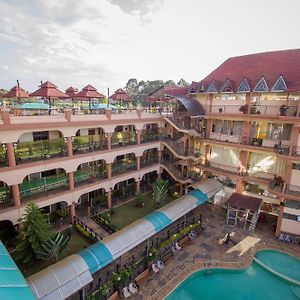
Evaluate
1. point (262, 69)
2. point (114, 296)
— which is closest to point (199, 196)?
point (114, 296)

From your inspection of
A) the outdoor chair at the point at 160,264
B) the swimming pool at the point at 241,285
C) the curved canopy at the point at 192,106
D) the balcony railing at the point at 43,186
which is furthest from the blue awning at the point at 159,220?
the curved canopy at the point at 192,106

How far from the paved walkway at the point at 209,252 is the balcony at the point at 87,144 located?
14.1 meters

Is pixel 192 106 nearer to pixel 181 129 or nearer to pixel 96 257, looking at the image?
pixel 181 129

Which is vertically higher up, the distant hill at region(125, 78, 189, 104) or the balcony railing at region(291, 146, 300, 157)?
the distant hill at region(125, 78, 189, 104)

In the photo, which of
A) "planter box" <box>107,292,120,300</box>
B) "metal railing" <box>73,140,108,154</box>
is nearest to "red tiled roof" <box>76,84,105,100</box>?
"metal railing" <box>73,140,108,154</box>

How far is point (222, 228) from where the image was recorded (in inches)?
1000

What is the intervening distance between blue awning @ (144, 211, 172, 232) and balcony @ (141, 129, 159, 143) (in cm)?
1203

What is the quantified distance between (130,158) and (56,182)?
11.9 m

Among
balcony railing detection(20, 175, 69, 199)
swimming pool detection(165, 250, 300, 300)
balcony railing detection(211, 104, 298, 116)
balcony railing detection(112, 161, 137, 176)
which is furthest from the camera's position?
balcony railing detection(112, 161, 137, 176)

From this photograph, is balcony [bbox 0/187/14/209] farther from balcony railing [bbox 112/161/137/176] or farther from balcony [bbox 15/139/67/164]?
balcony railing [bbox 112/161/137/176]

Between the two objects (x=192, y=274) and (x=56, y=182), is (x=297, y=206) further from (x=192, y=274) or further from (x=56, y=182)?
(x=56, y=182)

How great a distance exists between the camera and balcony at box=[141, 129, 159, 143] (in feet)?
104

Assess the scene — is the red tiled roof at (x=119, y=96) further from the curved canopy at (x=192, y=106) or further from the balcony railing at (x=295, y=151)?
the balcony railing at (x=295, y=151)

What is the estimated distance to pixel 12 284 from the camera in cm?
1034
